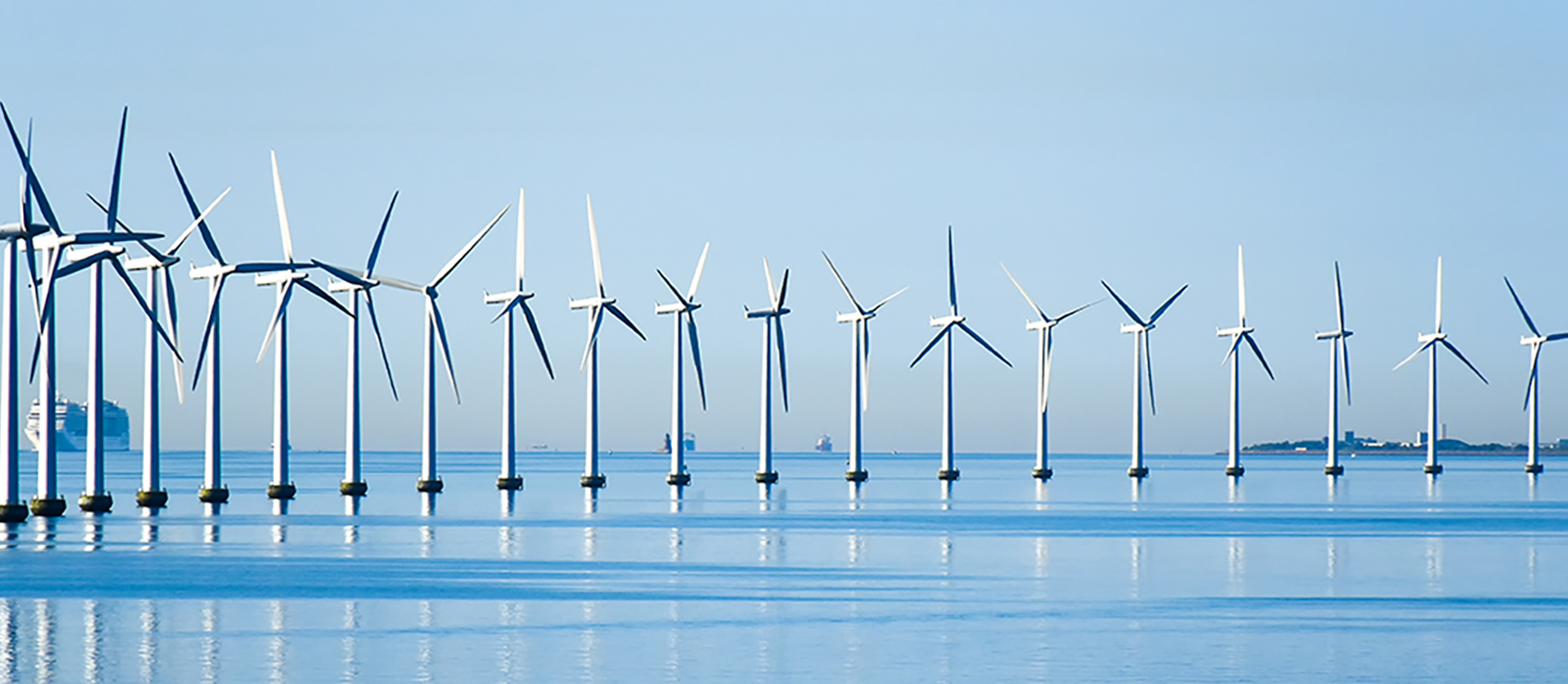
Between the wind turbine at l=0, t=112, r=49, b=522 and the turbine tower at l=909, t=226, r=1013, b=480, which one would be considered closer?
the wind turbine at l=0, t=112, r=49, b=522

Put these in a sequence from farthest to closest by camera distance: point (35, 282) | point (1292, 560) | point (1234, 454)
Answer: point (1234, 454), point (35, 282), point (1292, 560)

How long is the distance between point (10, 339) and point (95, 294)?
8.11 meters

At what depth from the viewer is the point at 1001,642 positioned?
32625 mm

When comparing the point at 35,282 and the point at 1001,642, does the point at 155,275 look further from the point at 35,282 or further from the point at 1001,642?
the point at 1001,642

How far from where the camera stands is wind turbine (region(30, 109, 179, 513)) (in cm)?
6309

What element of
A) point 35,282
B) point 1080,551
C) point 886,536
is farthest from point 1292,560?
point 35,282

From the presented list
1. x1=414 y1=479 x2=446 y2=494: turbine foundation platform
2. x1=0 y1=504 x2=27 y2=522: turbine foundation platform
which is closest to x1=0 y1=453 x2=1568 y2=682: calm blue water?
x1=0 y1=504 x2=27 y2=522: turbine foundation platform

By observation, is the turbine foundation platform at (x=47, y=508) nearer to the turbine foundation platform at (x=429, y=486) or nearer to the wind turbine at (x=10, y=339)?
the wind turbine at (x=10, y=339)

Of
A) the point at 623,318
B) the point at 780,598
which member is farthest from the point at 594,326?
the point at 780,598

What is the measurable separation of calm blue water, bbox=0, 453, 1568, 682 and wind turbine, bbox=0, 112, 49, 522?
2324 mm

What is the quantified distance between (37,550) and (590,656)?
28.8 metres

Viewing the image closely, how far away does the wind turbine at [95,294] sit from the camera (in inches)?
2484

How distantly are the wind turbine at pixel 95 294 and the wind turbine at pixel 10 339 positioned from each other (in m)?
0.98

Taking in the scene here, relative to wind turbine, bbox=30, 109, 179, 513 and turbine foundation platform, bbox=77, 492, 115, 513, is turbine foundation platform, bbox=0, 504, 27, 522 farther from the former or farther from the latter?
turbine foundation platform, bbox=77, 492, 115, 513
